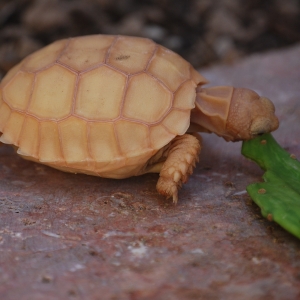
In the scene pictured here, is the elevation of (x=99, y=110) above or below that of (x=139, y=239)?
above

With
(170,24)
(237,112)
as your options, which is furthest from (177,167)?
(170,24)

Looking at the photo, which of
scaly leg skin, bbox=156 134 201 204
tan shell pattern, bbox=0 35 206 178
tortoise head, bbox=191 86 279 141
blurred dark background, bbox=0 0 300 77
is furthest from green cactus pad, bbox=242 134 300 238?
blurred dark background, bbox=0 0 300 77

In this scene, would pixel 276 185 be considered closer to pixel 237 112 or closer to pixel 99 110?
pixel 237 112

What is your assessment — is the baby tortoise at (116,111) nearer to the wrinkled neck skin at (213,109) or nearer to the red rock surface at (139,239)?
the wrinkled neck skin at (213,109)

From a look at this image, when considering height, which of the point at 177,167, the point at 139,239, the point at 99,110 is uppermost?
the point at 99,110

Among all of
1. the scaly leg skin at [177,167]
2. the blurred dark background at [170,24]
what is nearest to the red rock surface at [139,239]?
the scaly leg skin at [177,167]

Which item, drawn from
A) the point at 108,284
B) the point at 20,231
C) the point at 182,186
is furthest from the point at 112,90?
the point at 108,284

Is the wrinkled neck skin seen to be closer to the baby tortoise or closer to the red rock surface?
the baby tortoise
